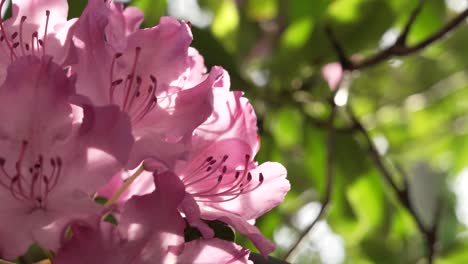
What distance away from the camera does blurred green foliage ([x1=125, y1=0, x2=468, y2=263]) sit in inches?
47.3

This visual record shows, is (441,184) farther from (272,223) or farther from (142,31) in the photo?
(142,31)

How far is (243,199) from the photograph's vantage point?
647 mm

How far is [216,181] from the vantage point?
0.63m

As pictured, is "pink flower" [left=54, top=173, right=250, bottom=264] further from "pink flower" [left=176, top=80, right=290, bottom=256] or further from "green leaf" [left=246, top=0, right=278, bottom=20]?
"green leaf" [left=246, top=0, right=278, bottom=20]

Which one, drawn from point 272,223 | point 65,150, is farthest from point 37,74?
point 272,223

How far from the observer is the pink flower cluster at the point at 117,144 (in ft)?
1.76

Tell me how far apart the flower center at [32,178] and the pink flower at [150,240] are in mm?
38

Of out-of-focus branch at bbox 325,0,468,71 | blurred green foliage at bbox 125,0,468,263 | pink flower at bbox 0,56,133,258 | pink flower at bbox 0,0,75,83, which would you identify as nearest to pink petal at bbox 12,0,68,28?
pink flower at bbox 0,0,75,83

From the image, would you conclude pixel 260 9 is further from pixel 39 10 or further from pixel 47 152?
pixel 47 152

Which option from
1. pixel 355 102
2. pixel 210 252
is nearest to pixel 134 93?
pixel 210 252

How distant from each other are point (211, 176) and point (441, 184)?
97 centimetres

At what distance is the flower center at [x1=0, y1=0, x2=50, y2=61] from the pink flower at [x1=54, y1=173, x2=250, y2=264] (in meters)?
0.14

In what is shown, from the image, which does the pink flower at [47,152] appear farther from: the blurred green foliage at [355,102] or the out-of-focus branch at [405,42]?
the out-of-focus branch at [405,42]

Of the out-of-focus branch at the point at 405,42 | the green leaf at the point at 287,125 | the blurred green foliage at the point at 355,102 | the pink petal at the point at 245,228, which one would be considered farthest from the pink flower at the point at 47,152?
the green leaf at the point at 287,125
